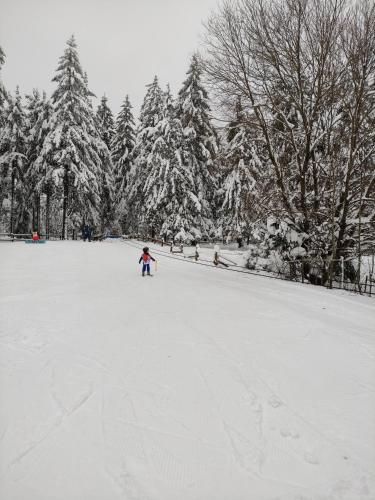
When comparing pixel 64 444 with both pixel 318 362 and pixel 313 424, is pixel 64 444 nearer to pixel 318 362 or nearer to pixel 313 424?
pixel 313 424

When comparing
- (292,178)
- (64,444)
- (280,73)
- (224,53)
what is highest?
(224,53)

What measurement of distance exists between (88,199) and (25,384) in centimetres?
3195

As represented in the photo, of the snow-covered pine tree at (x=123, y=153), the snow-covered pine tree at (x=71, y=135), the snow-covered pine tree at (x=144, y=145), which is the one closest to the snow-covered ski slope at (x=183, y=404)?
the snow-covered pine tree at (x=71, y=135)

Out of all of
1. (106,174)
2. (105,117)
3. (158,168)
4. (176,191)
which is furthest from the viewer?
(105,117)

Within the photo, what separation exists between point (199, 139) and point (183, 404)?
2888cm

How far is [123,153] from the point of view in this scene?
140ft

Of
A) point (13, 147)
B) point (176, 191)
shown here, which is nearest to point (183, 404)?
point (176, 191)

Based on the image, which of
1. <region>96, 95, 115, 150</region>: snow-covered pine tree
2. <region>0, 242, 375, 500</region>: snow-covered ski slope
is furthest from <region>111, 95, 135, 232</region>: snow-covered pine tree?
<region>0, 242, 375, 500</region>: snow-covered ski slope

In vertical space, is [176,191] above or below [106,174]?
below

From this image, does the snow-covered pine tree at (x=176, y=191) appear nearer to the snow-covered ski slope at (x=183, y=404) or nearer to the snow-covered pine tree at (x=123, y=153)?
the snow-covered pine tree at (x=123, y=153)

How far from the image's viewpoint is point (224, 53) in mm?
13266

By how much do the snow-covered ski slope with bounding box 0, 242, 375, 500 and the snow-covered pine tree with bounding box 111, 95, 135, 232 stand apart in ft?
115

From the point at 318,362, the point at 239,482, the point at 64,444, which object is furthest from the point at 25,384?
the point at 318,362

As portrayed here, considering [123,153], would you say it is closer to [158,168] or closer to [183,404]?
[158,168]
